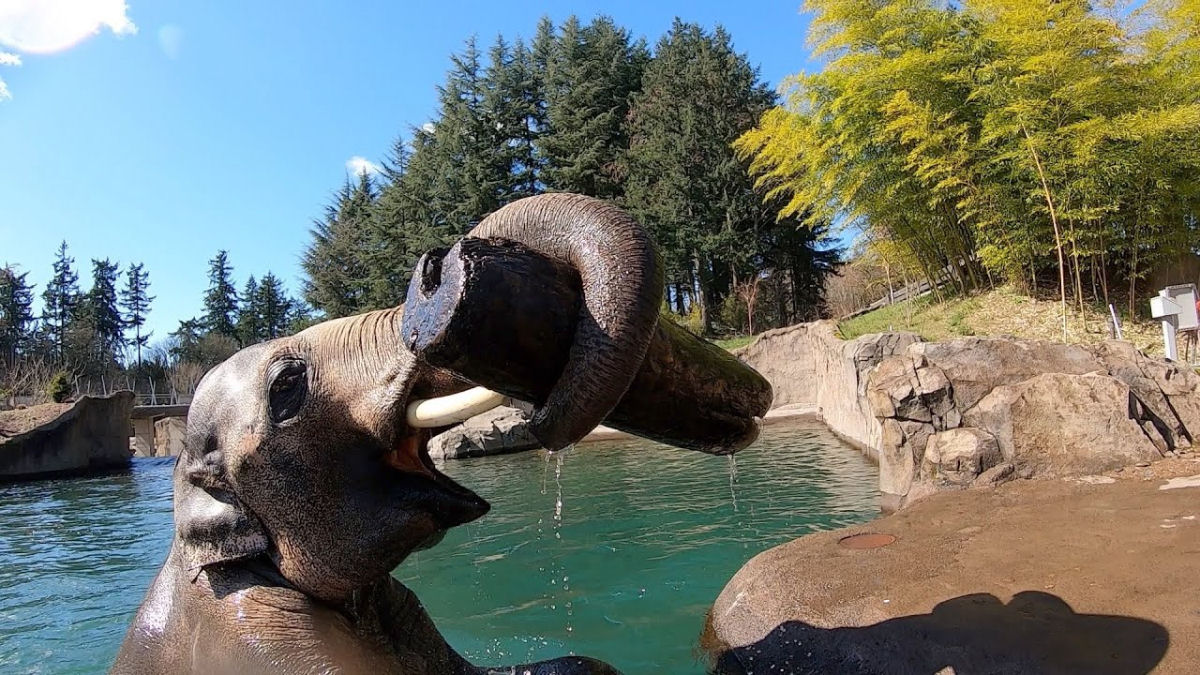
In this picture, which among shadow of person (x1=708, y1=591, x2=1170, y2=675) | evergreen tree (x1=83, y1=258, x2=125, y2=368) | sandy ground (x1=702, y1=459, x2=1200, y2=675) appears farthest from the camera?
evergreen tree (x1=83, y1=258, x2=125, y2=368)

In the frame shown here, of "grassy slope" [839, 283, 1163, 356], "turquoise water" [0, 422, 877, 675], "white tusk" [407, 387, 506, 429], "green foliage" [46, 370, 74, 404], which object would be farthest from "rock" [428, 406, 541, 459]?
"green foliage" [46, 370, 74, 404]

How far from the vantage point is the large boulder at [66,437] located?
20.0 meters

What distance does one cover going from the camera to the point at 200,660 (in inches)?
74.3

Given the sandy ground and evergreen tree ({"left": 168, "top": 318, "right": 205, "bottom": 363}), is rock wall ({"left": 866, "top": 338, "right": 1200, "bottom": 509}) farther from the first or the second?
evergreen tree ({"left": 168, "top": 318, "right": 205, "bottom": 363})

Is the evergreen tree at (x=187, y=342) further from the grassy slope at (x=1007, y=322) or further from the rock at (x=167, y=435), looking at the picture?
the grassy slope at (x=1007, y=322)

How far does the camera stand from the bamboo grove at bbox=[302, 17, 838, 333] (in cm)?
3231

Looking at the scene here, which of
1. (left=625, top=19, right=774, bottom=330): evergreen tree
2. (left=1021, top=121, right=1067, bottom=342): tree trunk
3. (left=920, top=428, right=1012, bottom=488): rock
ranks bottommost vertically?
(left=920, top=428, right=1012, bottom=488): rock

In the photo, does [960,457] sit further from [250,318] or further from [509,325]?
[250,318]

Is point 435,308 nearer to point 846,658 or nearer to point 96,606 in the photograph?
point 846,658

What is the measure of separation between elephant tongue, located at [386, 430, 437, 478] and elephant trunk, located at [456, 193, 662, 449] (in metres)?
0.53

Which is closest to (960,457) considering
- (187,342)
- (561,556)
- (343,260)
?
(561,556)

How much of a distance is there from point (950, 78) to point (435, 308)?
17.0 metres

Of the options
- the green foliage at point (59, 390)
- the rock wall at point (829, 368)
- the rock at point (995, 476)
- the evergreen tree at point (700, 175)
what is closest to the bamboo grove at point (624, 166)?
the evergreen tree at point (700, 175)

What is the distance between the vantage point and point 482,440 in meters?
16.8
